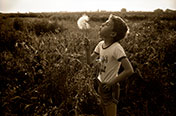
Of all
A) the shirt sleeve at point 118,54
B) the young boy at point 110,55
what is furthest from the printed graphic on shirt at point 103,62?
the shirt sleeve at point 118,54

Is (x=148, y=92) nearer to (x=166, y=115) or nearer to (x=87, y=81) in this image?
(x=166, y=115)

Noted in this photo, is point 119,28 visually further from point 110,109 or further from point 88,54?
point 110,109

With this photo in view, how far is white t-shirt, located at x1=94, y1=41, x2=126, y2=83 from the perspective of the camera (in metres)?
1.82

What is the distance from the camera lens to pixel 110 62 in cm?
191

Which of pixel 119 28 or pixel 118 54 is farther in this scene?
pixel 119 28

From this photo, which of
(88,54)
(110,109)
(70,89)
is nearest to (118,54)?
(88,54)

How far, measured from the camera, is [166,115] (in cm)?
291

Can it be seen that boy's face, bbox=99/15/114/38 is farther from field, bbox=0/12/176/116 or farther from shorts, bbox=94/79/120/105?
field, bbox=0/12/176/116

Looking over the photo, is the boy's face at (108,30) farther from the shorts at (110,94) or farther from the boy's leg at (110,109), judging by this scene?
the boy's leg at (110,109)

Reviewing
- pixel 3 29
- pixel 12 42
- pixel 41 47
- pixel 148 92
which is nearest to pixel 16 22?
pixel 3 29

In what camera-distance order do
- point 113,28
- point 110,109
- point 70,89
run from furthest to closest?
1. point 70,89
2. point 110,109
3. point 113,28

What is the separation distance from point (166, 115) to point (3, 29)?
6.02 m

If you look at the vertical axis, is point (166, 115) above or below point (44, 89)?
below

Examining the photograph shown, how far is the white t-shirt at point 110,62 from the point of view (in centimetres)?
182
